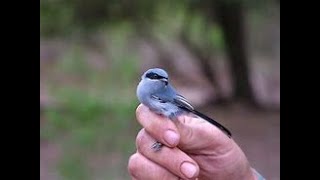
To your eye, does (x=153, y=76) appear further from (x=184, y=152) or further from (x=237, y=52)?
(x=237, y=52)

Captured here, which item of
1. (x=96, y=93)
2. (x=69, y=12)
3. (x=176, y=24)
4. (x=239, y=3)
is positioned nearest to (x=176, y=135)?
(x=96, y=93)

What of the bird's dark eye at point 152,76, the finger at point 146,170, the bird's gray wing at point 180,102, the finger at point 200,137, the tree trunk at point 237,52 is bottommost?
the finger at point 146,170

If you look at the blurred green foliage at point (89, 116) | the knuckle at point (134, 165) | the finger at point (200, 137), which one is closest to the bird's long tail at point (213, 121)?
the finger at point (200, 137)

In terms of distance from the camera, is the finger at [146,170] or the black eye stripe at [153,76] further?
the finger at [146,170]

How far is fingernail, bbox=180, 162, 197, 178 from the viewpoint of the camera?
935 millimetres

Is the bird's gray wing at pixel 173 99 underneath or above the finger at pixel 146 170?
above

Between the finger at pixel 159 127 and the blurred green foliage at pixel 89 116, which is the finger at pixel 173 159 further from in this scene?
the blurred green foliage at pixel 89 116

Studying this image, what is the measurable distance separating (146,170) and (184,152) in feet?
0.21

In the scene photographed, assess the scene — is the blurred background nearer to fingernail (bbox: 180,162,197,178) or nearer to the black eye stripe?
fingernail (bbox: 180,162,197,178)

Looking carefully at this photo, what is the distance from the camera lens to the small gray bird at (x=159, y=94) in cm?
83

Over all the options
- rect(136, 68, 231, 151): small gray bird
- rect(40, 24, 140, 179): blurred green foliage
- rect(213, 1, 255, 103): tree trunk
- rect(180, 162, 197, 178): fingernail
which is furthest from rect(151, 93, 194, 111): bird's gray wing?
rect(213, 1, 255, 103): tree trunk

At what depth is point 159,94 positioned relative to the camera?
84cm
